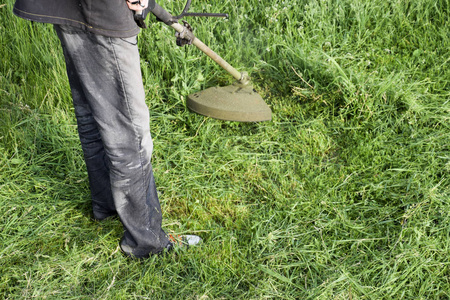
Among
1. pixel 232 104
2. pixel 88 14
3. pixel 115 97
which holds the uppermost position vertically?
pixel 88 14

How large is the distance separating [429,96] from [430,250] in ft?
4.22

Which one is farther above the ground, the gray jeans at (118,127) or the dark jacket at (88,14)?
the dark jacket at (88,14)

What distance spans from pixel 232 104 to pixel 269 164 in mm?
470

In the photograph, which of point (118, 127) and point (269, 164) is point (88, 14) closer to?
point (118, 127)

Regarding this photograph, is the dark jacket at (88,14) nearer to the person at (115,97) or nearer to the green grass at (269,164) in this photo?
the person at (115,97)

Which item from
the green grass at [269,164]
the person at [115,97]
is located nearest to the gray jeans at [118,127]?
the person at [115,97]

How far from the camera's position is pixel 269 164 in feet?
10.1

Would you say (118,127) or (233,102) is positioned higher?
(118,127)

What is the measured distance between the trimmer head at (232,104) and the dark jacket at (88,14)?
1259mm

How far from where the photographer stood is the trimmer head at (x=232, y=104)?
3.09 m

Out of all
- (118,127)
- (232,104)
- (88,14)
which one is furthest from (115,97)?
(232,104)

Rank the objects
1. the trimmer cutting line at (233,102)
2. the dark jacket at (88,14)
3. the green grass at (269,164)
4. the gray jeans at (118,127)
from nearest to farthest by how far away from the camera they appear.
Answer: the dark jacket at (88,14)
the gray jeans at (118,127)
the green grass at (269,164)
the trimmer cutting line at (233,102)

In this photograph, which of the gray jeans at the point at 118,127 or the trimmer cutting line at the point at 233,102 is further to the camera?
the trimmer cutting line at the point at 233,102

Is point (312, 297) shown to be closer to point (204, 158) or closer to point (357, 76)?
point (204, 158)
